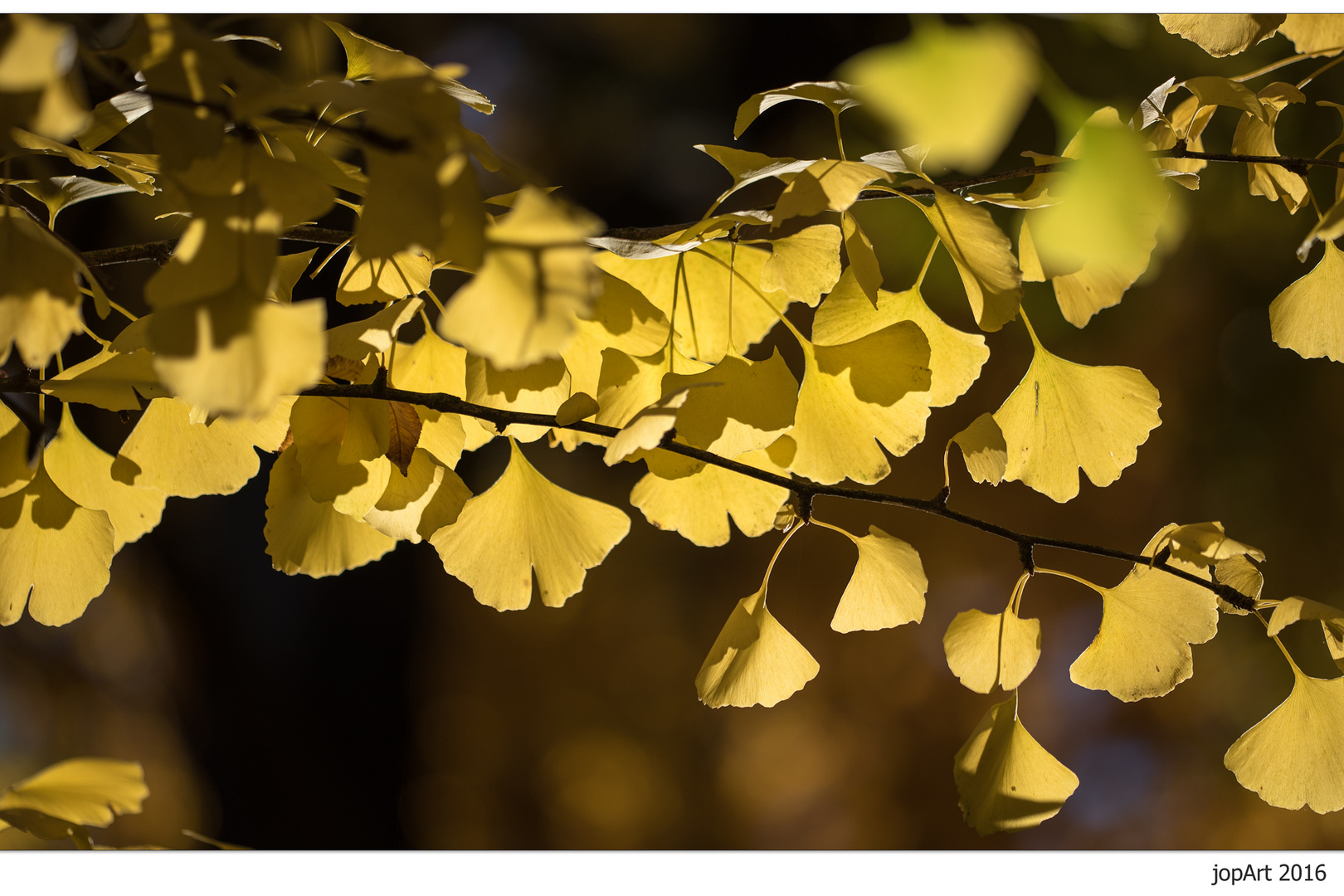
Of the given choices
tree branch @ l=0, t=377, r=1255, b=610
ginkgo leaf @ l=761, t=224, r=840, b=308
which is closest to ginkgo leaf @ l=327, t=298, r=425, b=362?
tree branch @ l=0, t=377, r=1255, b=610

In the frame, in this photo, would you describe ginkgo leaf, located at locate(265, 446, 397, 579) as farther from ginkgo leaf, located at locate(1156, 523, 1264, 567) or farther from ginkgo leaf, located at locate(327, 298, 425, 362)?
ginkgo leaf, located at locate(1156, 523, 1264, 567)

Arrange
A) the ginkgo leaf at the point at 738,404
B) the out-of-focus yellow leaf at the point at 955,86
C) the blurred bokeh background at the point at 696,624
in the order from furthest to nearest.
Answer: the blurred bokeh background at the point at 696,624, the ginkgo leaf at the point at 738,404, the out-of-focus yellow leaf at the point at 955,86

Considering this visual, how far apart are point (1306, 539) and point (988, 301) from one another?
1.70 m

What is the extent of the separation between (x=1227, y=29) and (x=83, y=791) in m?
0.48

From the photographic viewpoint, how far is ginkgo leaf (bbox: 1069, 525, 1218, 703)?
275 mm

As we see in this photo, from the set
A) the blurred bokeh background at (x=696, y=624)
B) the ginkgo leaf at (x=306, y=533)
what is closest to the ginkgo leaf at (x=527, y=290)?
the ginkgo leaf at (x=306, y=533)

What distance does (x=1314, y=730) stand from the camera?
299mm

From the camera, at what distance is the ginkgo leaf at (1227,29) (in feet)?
0.96

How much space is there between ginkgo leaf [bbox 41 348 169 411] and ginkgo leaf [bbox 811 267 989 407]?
0.21 m

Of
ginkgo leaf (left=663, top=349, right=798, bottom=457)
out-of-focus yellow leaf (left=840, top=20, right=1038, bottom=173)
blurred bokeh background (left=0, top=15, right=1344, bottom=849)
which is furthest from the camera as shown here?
blurred bokeh background (left=0, top=15, right=1344, bottom=849)

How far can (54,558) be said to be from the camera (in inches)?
10.9

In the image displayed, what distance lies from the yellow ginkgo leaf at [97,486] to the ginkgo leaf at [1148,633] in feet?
1.17

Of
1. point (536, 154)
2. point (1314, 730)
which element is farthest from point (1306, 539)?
point (536, 154)

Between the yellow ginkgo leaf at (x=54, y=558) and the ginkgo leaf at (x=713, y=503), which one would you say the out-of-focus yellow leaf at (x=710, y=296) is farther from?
the yellow ginkgo leaf at (x=54, y=558)
